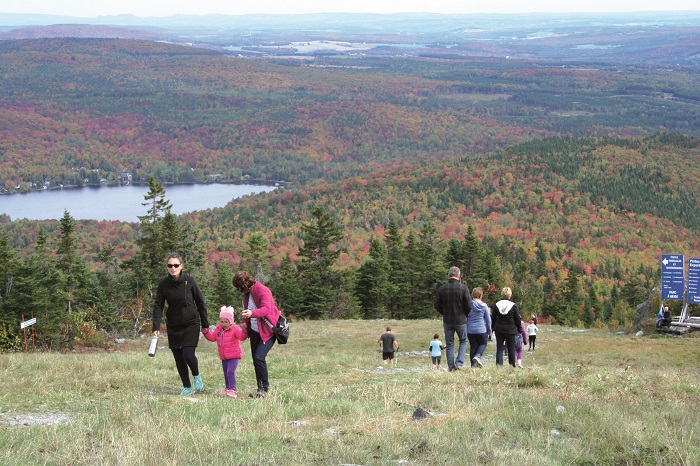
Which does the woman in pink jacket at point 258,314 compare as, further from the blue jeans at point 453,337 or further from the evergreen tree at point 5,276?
the evergreen tree at point 5,276

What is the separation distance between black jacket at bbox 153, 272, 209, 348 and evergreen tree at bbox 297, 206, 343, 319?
112 ft

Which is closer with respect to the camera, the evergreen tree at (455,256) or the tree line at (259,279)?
the tree line at (259,279)

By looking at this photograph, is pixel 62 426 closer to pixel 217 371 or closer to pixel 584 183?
pixel 217 371

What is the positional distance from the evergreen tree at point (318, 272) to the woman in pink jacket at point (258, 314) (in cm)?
3405

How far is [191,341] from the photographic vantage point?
10.5m

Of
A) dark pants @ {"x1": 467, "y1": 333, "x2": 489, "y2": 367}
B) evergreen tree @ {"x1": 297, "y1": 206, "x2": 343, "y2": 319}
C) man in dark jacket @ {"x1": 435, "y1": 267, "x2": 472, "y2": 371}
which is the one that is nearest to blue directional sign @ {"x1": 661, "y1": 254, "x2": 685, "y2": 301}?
dark pants @ {"x1": 467, "y1": 333, "x2": 489, "y2": 367}

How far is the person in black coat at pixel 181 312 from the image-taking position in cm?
1029

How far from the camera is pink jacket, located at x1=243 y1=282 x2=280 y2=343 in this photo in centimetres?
1038

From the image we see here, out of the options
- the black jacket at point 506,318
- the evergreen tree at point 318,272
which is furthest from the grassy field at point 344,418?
the evergreen tree at point 318,272

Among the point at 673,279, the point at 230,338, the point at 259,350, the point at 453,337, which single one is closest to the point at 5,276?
the point at 453,337

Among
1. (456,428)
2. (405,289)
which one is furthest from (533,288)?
(456,428)

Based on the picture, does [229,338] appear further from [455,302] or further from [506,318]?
[506,318]

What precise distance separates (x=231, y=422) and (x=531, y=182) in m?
124

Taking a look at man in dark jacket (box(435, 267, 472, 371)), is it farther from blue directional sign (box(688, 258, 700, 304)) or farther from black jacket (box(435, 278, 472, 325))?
blue directional sign (box(688, 258, 700, 304))
